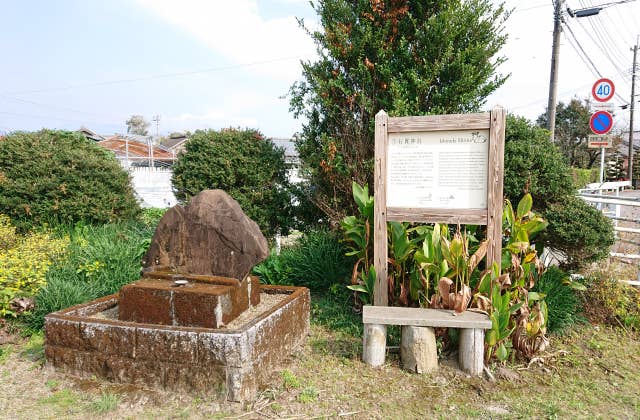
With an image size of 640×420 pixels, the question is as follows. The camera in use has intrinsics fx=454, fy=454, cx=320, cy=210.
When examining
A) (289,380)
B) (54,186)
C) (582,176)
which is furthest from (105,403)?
(582,176)

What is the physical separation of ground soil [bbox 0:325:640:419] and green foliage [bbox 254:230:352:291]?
1.41m

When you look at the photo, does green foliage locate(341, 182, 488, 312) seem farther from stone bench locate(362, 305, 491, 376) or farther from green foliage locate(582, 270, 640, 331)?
green foliage locate(582, 270, 640, 331)

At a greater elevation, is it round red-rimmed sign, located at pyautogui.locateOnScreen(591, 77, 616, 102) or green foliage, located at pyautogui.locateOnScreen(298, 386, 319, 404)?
round red-rimmed sign, located at pyautogui.locateOnScreen(591, 77, 616, 102)

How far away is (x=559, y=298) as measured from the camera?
178 inches

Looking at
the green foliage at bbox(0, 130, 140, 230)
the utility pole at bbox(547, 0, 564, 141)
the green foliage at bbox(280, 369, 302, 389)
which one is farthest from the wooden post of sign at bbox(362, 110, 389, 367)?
the utility pole at bbox(547, 0, 564, 141)

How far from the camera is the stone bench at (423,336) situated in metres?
3.54

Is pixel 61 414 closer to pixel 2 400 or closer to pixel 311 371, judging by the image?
pixel 2 400

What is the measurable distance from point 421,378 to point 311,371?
2.85ft

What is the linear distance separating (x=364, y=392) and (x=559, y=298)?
242 cm

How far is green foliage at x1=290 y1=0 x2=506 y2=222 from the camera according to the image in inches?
213

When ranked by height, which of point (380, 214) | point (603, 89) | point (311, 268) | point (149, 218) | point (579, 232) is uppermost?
point (603, 89)

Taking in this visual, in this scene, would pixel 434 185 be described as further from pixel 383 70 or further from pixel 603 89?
pixel 603 89

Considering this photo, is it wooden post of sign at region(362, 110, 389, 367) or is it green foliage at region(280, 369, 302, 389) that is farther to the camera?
wooden post of sign at region(362, 110, 389, 367)

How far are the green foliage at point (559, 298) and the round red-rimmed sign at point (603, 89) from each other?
17.7ft
